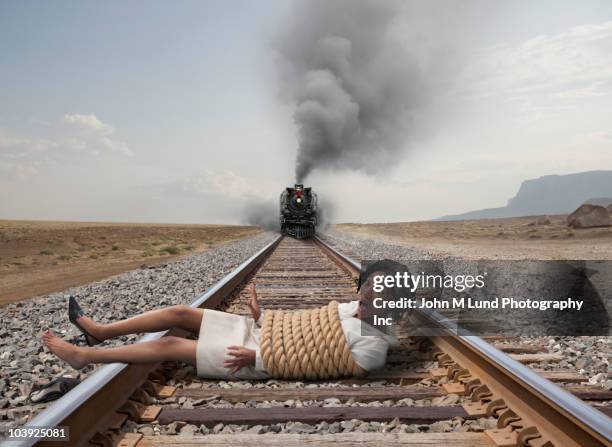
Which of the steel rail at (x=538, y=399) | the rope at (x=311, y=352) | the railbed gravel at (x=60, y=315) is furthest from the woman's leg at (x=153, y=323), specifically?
the steel rail at (x=538, y=399)

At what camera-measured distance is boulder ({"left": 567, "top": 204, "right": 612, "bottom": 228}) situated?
30.0 m

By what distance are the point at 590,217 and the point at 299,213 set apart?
50.8ft

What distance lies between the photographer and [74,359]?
3502 millimetres

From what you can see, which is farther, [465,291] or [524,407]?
[465,291]

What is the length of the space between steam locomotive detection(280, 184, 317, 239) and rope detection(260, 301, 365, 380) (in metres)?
23.3

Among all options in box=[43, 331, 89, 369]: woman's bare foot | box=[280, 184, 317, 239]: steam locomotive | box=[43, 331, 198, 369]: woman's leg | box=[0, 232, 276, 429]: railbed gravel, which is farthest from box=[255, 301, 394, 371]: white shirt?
box=[280, 184, 317, 239]: steam locomotive

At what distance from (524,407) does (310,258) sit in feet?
36.9

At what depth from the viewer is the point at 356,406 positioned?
3.05 m

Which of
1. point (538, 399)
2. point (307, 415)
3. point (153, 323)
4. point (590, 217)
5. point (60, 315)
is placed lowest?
point (60, 315)

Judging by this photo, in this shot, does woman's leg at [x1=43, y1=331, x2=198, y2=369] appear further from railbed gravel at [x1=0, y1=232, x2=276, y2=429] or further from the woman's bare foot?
railbed gravel at [x1=0, y1=232, x2=276, y2=429]

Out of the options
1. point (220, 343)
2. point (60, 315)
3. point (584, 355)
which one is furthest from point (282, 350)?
point (60, 315)

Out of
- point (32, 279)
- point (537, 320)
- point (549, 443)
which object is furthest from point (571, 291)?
point (32, 279)

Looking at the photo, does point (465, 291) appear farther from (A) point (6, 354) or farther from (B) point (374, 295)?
(A) point (6, 354)

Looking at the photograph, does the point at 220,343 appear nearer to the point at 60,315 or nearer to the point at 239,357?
the point at 239,357
